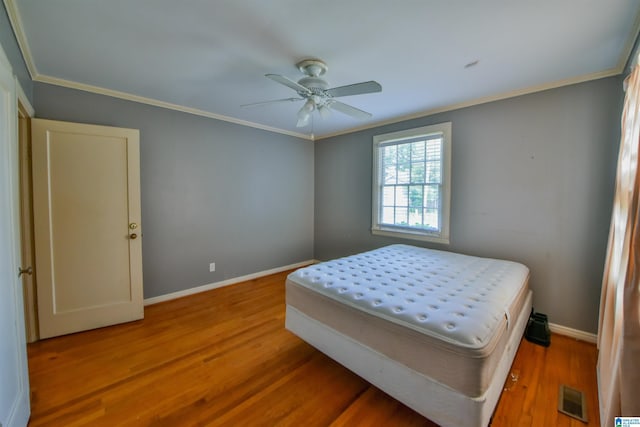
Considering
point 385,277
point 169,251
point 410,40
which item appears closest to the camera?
point 410,40

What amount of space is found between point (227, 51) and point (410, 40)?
55.5 inches

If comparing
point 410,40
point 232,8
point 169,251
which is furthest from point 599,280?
point 169,251

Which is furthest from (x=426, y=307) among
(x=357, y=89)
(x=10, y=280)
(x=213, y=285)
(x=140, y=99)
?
(x=140, y=99)

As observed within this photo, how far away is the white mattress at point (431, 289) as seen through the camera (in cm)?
149

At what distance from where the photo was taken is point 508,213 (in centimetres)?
291

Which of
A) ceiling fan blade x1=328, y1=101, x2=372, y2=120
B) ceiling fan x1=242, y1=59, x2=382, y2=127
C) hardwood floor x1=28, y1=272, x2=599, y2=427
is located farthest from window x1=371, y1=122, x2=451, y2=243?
hardwood floor x1=28, y1=272, x2=599, y2=427

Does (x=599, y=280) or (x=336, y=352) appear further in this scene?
(x=599, y=280)

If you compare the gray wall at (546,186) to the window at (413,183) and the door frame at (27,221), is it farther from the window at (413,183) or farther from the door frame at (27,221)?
the door frame at (27,221)

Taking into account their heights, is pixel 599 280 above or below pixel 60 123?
below

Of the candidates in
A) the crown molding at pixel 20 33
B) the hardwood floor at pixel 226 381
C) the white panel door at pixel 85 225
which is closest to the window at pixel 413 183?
the hardwood floor at pixel 226 381

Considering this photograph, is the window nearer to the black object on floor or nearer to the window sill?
the window sill

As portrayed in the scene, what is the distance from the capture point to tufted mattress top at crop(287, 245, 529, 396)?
1.38 metres

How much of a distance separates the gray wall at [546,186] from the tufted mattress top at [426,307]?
1.50ft

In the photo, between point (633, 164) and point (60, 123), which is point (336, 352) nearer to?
point (633, 164)
